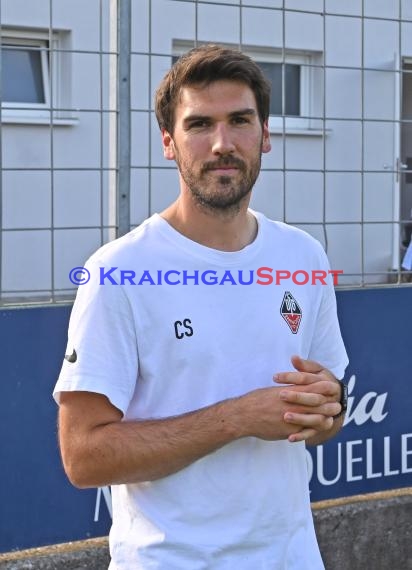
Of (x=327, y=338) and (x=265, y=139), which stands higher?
(x=265, y=139)

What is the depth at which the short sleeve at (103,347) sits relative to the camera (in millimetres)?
1995

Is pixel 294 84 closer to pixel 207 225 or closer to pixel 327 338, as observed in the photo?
pixel 327 338

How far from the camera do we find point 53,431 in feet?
11.8

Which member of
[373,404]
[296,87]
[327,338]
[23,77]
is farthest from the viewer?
[23,77]

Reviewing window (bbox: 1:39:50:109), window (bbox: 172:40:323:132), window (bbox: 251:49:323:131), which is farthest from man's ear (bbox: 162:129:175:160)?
window (bbox: 1:39:50:109)

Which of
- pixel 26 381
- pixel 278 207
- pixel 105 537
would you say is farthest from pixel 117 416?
pixel 278 207

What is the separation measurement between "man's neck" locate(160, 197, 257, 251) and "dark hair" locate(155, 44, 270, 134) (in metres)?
0.20

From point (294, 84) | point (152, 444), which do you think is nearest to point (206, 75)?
point (152, 444)

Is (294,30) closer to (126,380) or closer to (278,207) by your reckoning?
(278,207)

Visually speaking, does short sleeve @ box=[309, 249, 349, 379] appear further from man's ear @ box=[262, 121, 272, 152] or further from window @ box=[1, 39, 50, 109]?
window @ box=[1, 39, 50, 109]

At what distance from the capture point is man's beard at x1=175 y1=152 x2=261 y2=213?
2.15 meters

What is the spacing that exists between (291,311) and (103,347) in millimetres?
469

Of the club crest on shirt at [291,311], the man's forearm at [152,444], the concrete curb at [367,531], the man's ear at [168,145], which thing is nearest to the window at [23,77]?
the concrete curb at [367,531]

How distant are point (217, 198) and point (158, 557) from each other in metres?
0.79
